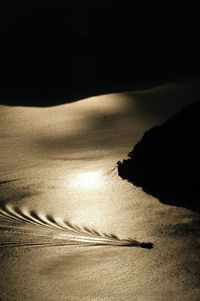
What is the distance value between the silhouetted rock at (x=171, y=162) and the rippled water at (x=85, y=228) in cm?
7

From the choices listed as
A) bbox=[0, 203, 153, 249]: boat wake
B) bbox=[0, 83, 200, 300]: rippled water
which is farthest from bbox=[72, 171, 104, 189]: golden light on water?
bbox=[0, 203, 153, 249]: boat wake

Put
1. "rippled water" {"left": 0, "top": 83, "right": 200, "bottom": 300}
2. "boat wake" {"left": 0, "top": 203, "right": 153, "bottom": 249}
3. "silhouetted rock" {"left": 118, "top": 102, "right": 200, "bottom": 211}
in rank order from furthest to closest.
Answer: "silhouetted rock" {"left": 118, "top": 102, "right": 200, "bottom": 211}
"boat wake" {"left": 0, "top": 203, "right": 153, "bottom": 249}
"rippled water" {"left": 0, "top": 83, "right": 200, "bottom": 300}

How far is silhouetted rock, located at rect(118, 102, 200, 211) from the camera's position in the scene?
207 cm

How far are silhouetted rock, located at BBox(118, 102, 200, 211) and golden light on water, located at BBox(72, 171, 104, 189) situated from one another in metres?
0.09

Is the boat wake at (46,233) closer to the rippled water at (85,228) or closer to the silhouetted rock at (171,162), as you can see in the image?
the rippled water at (85,228)

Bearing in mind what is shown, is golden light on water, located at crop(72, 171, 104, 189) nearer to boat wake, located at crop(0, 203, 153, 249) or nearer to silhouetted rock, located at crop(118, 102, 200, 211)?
silhouetted rock, located at crop(118, 102, 200, 211)

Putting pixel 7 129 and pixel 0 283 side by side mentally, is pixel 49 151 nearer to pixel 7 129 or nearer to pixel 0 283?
pixel 7 129

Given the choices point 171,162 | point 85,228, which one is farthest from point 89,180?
point 85,228

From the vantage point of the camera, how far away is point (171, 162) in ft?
7.25

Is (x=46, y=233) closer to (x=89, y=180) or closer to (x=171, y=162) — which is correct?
(x=89, y=180)

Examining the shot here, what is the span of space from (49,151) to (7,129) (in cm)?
61

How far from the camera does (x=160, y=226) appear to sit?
1716mm

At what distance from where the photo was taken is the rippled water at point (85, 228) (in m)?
1.35

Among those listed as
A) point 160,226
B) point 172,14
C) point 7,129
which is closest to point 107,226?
point 160,226
